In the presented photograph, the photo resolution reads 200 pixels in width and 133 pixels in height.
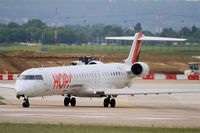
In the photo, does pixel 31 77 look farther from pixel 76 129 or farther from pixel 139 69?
pixel 76 129

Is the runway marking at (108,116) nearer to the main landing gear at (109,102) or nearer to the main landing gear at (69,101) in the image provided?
the main landing gear at (109,102)

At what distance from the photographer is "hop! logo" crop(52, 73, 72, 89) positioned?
171 feet

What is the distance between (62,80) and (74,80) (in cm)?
148

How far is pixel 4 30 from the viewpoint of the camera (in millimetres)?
Answer: 183375

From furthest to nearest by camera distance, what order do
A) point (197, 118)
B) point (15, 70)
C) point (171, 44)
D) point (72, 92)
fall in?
1. point (171, 44)
2. point (15, 70)
3. point (72, 92)
4. point (197, 118)

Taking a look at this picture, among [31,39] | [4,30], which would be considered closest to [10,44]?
[4,30]

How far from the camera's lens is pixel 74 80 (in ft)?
177

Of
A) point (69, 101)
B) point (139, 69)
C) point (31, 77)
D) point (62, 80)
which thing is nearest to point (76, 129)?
point (31, 77)

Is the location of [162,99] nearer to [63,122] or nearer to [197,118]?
[197,118]

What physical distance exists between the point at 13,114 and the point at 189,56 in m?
96.0

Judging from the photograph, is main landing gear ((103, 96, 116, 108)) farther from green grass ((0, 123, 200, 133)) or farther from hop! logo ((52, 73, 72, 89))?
green grass ((0, 123, 200, 133))

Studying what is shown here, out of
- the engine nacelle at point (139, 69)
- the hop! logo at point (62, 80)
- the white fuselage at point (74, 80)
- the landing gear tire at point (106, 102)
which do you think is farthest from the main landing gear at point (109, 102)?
the engine nacelle at point (139, 69)

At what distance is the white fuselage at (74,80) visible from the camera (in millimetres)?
51031

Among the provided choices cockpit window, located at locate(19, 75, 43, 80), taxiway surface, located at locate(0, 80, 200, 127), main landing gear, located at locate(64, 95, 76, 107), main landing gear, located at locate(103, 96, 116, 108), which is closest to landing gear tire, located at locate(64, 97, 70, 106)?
main landing gear, located at locate(64, 95, 76, 107)
